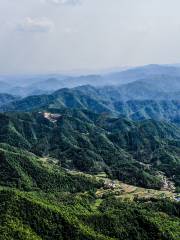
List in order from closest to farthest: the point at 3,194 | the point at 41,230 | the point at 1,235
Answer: the point at 1,235 < the point at 41,230 < the point at 3,194

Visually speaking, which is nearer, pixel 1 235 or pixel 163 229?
pixel 1 235

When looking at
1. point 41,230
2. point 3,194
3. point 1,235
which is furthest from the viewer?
point 3,194

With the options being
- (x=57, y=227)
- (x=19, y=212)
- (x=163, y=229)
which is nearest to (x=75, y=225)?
(x=57, y=227)

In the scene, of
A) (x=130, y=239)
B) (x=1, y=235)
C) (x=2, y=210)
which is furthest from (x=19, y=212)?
(x=130, y=239)

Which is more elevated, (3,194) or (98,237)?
(3,194)

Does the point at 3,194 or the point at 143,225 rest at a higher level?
the point at 3,194

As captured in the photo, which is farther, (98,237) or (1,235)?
(98,237)

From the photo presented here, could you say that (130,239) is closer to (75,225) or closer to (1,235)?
(75,225)

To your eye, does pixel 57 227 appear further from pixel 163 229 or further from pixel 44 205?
pixel 163 229

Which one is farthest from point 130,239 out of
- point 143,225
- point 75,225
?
point 75,225
